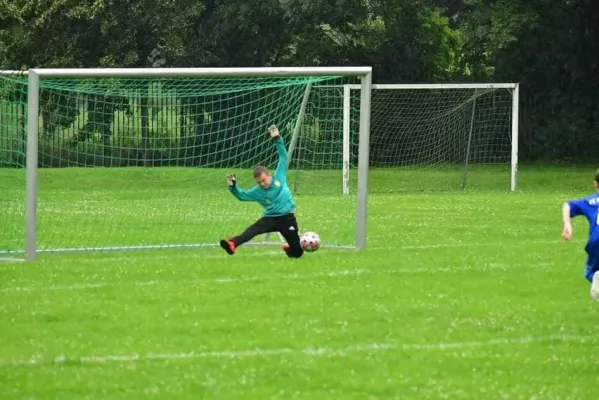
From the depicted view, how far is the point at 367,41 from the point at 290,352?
1321 inches

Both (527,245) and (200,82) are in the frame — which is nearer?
(527,245)

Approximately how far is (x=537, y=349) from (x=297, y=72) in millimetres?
8193

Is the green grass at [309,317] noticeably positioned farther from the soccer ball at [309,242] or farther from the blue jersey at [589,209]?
the blue jersey at [589,209]

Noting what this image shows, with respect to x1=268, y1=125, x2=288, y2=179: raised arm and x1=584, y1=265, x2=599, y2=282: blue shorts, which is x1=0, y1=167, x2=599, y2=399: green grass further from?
x1=268, y1=125, x2=288, y2=179: raised arm

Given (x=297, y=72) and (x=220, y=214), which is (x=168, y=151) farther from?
(x=297, y=72)

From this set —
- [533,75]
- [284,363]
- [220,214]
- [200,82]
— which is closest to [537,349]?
[284,363]

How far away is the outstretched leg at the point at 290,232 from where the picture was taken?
56.3 feet

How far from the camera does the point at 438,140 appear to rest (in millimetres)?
34812

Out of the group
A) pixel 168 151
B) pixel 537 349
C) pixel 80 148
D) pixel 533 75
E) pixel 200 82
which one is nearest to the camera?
pixel 537 349

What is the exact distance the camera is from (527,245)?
19.0 meters

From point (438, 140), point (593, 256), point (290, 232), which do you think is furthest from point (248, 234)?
point (438, 140)

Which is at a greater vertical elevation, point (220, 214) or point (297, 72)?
point (297, 72)

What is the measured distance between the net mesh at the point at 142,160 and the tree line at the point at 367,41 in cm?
1166

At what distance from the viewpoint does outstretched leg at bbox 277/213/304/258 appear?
1717cm
